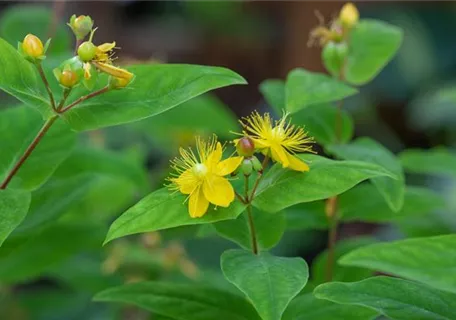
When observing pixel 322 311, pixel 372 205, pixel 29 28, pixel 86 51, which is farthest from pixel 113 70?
pixel 29 28

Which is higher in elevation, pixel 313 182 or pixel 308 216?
pixel 313 182

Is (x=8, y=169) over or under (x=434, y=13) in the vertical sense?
over

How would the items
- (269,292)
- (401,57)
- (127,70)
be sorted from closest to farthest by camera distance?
(269,292) < (127,70) < (401,57)

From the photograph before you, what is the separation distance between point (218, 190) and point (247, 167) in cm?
3

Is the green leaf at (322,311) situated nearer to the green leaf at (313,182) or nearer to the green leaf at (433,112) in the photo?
the green leaf at (313,182)

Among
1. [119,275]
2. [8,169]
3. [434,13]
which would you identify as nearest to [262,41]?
[434,13]

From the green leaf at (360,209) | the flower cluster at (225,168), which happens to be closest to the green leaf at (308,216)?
the green leaf at (360,209)

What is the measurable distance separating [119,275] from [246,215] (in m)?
0.42

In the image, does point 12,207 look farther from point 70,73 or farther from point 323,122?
point 323,122

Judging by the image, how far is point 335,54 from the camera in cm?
78

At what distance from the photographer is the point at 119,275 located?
3.36 ft

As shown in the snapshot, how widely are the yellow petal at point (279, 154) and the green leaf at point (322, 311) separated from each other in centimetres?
11

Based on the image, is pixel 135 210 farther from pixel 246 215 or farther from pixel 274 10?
pixel 274 10

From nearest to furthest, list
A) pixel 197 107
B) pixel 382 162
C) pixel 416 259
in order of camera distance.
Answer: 1. pixel 416 259
2. pixel 382 162
3. pixel 197 107
